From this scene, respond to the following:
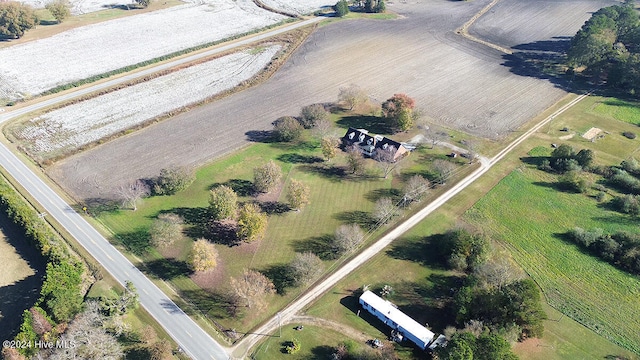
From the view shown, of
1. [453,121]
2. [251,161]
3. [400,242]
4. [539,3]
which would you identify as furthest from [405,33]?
[400,242]

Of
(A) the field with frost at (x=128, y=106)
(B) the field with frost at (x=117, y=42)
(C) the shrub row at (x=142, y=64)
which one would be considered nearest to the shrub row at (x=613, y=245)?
(A) the field with frost at (x=128, y=106)

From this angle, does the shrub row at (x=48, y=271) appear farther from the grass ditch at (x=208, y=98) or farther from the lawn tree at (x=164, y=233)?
the grass ditch at (x=208, y=98)

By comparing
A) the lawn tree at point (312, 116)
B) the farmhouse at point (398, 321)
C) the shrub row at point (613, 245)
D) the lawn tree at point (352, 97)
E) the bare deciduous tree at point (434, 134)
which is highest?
the lawn tree at point (352, 97)

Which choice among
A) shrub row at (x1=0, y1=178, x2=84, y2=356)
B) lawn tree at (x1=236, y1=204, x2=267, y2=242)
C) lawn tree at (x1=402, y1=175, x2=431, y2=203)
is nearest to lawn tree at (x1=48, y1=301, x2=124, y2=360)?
shrub row at (x1=0, y1=178, x2=84, y2=356)

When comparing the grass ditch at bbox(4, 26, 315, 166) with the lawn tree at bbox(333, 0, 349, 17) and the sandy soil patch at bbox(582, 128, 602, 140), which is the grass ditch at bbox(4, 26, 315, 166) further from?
the sandy soil patch at bbox(582, 128, 602, 140)

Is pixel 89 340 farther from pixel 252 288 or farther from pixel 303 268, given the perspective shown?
pixel 303 268

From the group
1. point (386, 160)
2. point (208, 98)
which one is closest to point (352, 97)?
point (386, 160)
